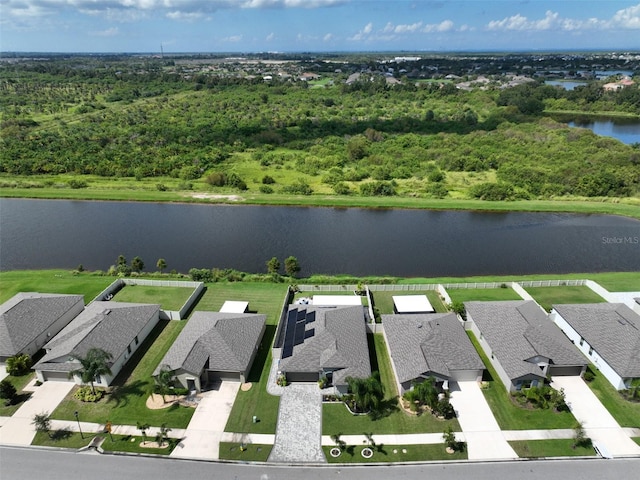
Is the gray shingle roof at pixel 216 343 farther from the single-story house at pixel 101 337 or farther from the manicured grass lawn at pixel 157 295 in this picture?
the manicured grass lawn at pixel 157 295

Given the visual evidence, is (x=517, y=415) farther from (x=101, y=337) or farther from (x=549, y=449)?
(x=101, y=337)

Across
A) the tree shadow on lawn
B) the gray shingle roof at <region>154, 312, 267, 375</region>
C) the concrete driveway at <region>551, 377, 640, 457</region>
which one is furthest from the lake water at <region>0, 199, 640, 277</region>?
the tree shadow on lawn

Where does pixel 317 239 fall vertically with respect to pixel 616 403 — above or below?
below

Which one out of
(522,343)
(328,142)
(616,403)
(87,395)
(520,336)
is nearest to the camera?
(616,403)

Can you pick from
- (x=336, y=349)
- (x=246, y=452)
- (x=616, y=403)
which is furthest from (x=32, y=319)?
(x=616, y=403)

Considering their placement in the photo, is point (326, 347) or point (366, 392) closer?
point (366, 392)

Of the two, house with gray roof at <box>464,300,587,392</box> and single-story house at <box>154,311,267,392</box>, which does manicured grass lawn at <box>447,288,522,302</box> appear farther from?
single-story house at <box>154,311,267,392</box>

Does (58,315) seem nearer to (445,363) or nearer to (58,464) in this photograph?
(58,464)

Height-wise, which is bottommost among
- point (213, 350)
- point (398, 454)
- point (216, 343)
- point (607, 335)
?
point (398, 454)
